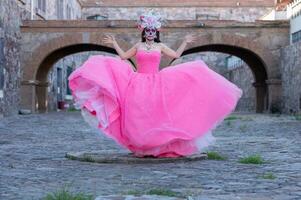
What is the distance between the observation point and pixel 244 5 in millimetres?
39062

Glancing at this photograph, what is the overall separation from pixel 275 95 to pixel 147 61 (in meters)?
17.5

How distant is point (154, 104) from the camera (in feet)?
21.3

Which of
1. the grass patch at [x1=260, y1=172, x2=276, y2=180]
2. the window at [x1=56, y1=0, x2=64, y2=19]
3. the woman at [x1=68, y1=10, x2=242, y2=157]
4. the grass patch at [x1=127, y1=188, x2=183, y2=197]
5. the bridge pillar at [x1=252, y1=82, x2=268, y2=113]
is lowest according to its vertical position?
the bridge pillar at [x1=252, y1=82, x2=268, y2=113]

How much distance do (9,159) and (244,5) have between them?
33.5m

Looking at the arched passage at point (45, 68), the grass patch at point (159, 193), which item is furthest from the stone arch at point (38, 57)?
the grass patch at point (159, 193)

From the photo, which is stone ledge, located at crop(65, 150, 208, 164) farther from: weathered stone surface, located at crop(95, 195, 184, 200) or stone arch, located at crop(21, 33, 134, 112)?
stone arch, located at crop(21, 33, 134, 112)

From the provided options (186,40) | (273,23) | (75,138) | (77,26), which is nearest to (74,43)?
(77,26)

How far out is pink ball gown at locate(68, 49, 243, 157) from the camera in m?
6.43

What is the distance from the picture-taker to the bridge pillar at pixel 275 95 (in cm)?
2367

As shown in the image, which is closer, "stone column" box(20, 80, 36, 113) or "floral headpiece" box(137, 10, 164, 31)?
"floral headpiece" box(137, 10, 164, 31)

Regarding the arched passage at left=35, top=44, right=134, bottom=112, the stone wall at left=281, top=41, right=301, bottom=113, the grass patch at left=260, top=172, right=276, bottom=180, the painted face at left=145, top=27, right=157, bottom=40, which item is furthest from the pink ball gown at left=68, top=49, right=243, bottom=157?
the arched passage at left=35, top=44, right=134, bottom=112

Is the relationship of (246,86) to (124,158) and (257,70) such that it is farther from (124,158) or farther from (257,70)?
(124,158)

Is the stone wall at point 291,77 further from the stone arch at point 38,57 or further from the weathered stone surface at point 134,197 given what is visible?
the weathered stone surface at point 134,197

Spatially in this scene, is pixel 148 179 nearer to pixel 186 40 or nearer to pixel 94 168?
pixel 94 168
